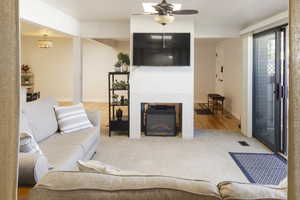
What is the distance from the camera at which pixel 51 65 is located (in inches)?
416

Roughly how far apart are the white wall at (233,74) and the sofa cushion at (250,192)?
602 centimetres

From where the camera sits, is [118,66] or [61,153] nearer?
[61,153]

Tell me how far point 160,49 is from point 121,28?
1258mm

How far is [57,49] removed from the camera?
10570mm

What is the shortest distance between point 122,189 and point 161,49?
447 centimetres

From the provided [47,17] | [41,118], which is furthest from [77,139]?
[47,17]

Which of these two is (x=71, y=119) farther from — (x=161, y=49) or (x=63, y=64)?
(x=63, y=64)

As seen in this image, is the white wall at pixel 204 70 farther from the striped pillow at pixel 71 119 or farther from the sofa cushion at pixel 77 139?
the sofa cushion at pixel 77 139

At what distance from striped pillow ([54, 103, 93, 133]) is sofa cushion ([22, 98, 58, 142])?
0.08 m

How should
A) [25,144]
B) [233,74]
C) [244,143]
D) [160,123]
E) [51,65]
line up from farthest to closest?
[51,65] < [233,74] < [160,123] < [244,143] < [25,144]

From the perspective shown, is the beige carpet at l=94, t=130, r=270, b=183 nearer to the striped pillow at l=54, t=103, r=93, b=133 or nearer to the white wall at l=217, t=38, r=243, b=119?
the striped pillow at l=54, t=103, r=93, b=133

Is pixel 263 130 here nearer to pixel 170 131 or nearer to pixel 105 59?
pixel 170 131

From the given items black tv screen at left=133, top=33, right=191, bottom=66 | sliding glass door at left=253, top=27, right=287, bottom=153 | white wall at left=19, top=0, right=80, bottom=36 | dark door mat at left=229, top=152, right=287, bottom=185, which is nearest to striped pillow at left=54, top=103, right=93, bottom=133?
white wall at left=19, top=0, right=80, bottom=36

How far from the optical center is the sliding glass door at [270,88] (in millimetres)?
4270
